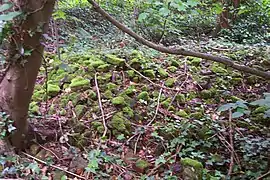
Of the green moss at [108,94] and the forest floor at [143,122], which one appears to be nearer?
the forest floor at [143,122]

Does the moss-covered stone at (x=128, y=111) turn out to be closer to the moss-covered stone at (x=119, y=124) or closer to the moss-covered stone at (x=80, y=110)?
the moss-covered stone at (x=119, y=124)

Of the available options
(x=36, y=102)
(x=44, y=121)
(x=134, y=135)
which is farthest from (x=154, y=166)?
(x=36, y=102)

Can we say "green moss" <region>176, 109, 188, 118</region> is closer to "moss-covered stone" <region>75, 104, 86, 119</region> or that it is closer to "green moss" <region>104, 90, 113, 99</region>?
"green moss" <region>104, 90, 113, 99</region>

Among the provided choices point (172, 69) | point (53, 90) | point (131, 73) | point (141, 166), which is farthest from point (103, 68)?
point (141, 166)

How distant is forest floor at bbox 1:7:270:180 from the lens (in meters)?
2.58

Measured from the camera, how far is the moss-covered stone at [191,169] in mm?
2506

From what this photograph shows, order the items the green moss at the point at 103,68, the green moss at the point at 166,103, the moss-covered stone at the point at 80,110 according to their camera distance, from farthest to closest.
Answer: the green moss at the point at 103,68 < the green moss at the point at 166,103 < the moss-covered stone at the point at 80,110

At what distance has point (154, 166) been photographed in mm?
2658

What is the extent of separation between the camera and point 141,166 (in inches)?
104

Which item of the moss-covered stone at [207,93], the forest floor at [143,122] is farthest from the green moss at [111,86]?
the moss-covered stone at [207,93]

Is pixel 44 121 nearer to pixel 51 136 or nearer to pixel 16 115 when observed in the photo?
pixel 51 136

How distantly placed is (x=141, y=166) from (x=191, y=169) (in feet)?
1.27

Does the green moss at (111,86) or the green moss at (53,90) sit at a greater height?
the green moss at (111,86)

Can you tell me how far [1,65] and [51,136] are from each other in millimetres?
731
